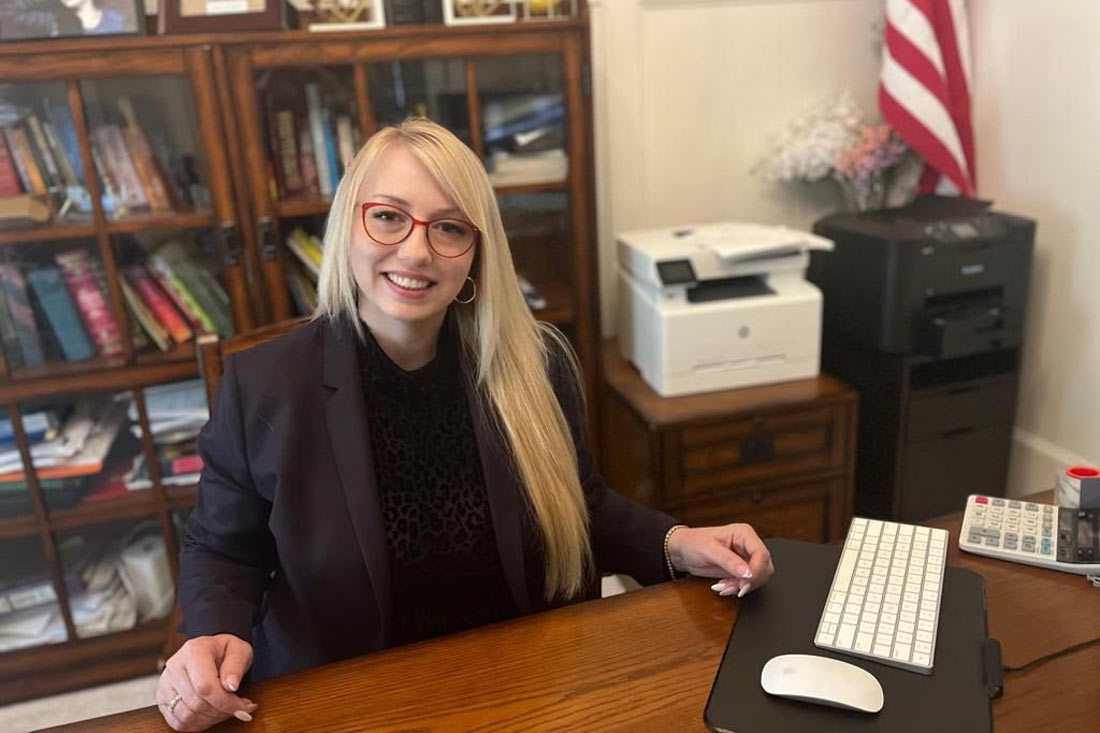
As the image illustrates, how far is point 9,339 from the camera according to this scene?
6.62ft

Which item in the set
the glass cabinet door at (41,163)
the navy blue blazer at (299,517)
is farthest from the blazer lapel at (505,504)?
the glass cabinet door at (41,163)

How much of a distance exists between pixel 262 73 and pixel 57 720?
163 cm

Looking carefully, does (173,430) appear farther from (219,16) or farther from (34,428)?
(219,16)

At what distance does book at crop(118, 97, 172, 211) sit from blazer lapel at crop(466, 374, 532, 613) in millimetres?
1177

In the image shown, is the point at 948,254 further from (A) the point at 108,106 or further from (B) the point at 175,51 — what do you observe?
(A) the point at 108,106

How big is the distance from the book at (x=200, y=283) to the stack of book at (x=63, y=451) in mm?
326

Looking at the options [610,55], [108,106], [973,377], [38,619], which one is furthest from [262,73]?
[973,377]

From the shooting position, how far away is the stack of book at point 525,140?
85.4 inches

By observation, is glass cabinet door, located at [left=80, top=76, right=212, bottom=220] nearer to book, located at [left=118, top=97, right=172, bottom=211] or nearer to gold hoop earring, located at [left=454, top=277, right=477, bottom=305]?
book, located at [left=118, top=97, right=172, bottom=211]

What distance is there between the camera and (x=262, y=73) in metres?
1.93

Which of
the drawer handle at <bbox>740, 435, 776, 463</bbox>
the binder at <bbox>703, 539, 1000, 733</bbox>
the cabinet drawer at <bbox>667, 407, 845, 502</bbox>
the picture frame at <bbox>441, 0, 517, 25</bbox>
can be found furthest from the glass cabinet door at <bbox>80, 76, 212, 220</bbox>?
the binder at <bbox>703, 539, 1000, 733</bbox>

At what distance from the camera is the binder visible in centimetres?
89

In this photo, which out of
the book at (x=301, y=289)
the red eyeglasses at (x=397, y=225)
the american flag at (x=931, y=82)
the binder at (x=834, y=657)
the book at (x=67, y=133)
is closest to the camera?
the binder at (x=834, y=657)

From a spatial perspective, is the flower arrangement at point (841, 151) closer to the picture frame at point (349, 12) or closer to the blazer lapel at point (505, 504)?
the picture frame at point (349, 12)
